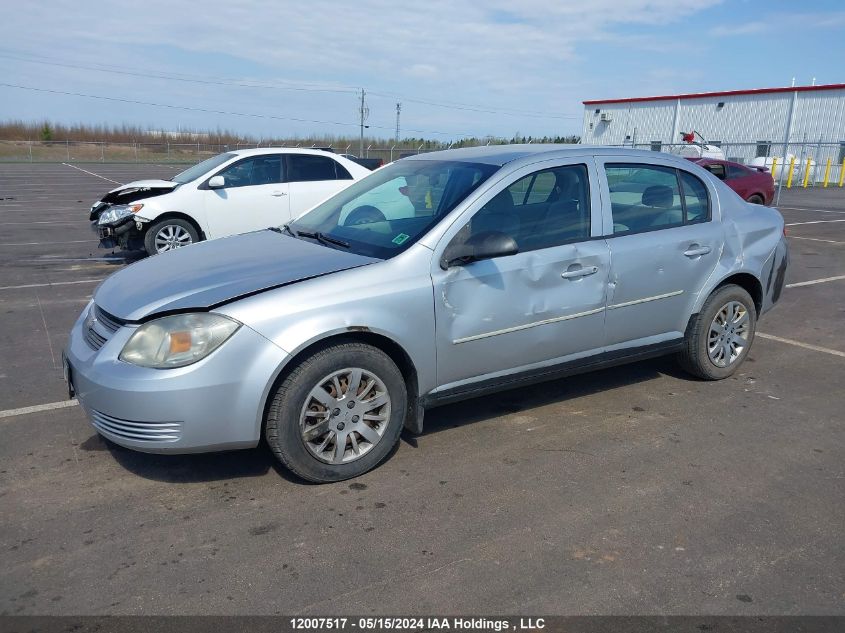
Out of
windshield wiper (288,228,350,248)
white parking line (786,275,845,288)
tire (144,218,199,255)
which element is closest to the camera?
windshield wiper (288,228,350,248)

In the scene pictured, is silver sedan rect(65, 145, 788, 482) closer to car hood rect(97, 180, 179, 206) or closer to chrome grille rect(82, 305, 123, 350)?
chrome grille rect(82, 305, 123, 350)

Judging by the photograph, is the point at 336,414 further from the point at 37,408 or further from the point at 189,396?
the point at 37,408

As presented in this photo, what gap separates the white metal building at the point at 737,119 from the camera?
118ft

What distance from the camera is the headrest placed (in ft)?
16.2

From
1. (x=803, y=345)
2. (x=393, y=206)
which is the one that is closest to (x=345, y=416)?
(x=393, y=206)

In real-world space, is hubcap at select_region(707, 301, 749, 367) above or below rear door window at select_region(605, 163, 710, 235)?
below

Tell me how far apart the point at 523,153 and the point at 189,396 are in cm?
255

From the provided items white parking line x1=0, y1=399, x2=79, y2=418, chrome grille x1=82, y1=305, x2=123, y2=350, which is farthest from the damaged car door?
white parking line x1=0, y1=399, x2=79, y2=418

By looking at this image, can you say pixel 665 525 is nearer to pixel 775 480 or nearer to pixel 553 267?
pixel 775 480

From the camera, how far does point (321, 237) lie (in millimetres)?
4535

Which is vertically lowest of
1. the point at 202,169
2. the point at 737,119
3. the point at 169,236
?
the point at 169,236

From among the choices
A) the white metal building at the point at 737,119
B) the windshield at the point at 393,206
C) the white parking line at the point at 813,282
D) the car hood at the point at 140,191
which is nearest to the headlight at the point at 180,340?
the windshield at the point at 393,206

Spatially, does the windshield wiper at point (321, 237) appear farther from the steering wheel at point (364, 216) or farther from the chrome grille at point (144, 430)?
the chrome grille at point (144, 430)

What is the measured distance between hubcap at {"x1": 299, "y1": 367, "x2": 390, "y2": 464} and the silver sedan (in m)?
0.01
